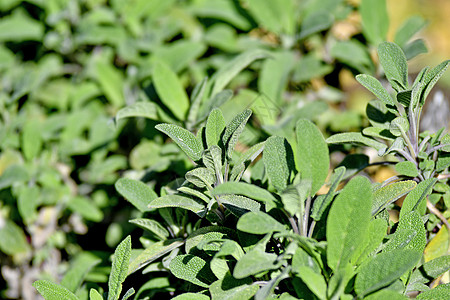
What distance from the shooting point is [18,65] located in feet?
7.24

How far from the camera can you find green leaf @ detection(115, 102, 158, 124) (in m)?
1.28

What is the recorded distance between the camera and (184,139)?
945 millimetres

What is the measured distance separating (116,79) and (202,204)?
1205 millimetres

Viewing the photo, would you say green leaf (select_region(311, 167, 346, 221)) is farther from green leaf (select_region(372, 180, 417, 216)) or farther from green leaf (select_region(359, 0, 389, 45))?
green leaf (select_region(359, 0, 389, 45))

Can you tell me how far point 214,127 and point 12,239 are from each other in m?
1.12

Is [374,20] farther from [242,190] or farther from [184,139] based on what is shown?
[242,190]

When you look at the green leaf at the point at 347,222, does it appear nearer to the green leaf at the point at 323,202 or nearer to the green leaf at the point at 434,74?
the green leaf at the point at 323,202

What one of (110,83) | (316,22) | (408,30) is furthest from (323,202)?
(110,83)

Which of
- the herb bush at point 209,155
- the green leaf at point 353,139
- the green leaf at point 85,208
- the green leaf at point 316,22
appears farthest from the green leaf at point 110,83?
the green leaf at point 353,139

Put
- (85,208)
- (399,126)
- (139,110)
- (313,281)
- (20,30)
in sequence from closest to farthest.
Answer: (313,281) → (399,126) → (139,110) → (85,208) → (20,30)

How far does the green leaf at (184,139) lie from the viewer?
0.92 metres

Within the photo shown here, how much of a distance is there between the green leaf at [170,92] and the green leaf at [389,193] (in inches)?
26.8

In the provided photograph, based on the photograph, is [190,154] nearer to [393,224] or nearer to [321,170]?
[321,170]

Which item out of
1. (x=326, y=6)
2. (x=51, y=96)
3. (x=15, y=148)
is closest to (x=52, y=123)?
(x=15, y=148)
